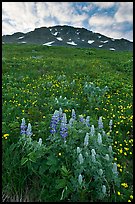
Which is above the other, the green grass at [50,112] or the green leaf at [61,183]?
the green grass at [50,112]

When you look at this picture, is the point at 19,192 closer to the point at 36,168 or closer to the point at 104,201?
the point at 36,168

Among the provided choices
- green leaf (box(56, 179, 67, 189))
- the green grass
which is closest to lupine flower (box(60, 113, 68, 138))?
green leaf (box(56, 179, 67, 189))

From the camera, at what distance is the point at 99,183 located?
11.7 feet

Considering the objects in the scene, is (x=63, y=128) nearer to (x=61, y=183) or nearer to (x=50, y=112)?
(x=61, y=183)

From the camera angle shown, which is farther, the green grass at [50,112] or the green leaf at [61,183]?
the green grass at [50,112]

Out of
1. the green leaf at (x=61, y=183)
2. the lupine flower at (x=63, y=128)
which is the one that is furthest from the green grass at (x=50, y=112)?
the lupine flower at (x=63, y=128)

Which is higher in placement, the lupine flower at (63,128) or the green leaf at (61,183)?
the lupine flower at (63,128)

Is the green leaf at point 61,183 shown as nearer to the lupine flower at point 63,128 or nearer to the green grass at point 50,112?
the green grass at point 50,112

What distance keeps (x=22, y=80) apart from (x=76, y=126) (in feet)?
21.4

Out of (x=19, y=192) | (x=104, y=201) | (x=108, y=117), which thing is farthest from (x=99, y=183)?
(x=108, y=117)

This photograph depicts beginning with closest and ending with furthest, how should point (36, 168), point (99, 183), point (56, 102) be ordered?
point (99, 183), point (36, 168), point (56, 102)

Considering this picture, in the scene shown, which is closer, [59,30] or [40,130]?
[40,130]

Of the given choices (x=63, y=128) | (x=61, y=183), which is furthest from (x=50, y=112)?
(x=61, y=183)

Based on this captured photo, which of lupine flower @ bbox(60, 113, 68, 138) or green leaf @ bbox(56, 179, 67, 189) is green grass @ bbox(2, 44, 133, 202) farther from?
lupine flower @ bbox(60, 113, 68, 138)
